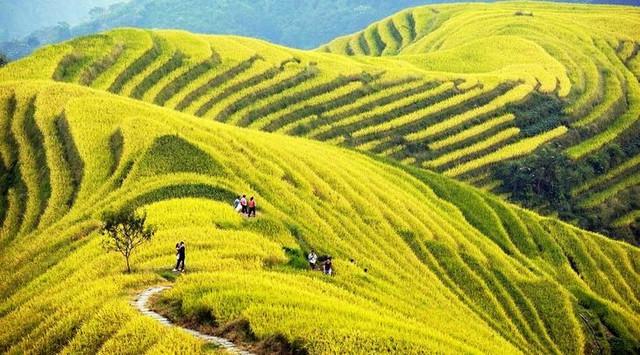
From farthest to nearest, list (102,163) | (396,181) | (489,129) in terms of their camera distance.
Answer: (489,129) < (396,181) < (102,163)

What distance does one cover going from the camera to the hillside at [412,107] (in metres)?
108

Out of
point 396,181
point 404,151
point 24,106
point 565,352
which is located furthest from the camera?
point 404,151

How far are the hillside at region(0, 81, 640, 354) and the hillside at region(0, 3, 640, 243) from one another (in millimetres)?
20636

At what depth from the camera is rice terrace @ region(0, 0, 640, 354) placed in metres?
28.9

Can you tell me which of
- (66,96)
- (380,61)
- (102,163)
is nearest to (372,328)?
(102,163)

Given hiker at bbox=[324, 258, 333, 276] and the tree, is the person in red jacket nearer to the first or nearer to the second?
hiker at bbox=[324, 258, 333, 276]

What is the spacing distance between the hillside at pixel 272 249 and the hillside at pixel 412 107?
20636mm

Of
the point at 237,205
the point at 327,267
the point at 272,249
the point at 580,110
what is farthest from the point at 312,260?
the point at 580,110

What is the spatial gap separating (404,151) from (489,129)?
1861 cm

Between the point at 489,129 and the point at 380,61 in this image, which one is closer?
the point at 489,129

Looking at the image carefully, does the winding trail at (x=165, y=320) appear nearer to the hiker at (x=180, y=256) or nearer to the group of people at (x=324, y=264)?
the hiker at (x=180, y=256)

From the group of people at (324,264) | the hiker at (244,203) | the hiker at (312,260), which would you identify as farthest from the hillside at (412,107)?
the hiker at (312,260)

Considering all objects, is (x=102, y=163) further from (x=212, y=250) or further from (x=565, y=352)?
(x=565, y=352)

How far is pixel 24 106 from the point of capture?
7169 centimetres
